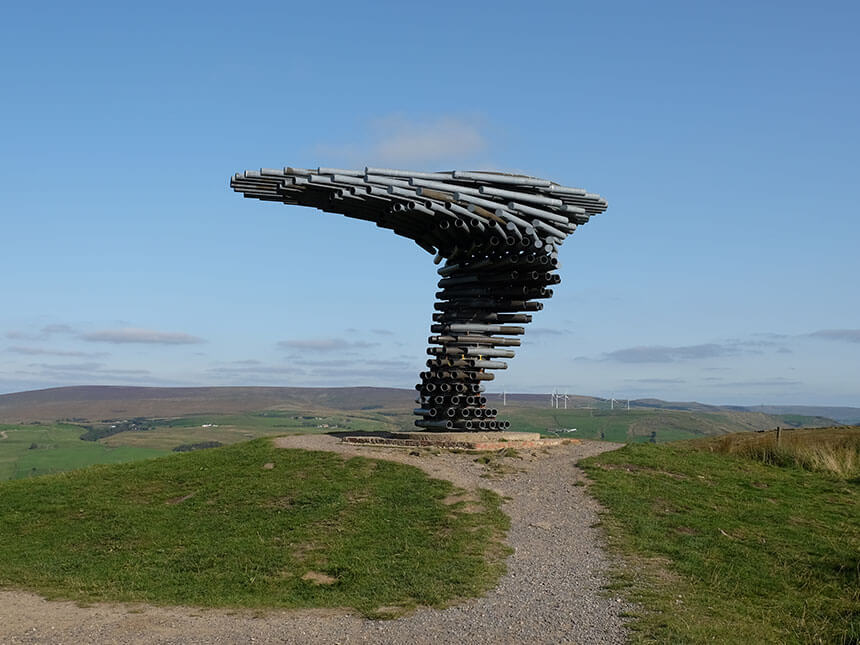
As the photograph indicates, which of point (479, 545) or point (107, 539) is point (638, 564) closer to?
point (479, 545)

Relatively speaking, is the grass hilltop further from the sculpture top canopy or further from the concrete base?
the sculpture top canopy

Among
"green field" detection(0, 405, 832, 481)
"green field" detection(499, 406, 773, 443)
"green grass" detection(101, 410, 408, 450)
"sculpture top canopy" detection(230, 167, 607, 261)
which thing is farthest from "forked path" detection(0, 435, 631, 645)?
"green field" detection(499, 406, 773, 443)

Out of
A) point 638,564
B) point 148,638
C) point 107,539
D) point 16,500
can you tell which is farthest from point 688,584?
point 16,500

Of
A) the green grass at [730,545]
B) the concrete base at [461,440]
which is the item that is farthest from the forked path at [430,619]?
the concrete base at [461,440]

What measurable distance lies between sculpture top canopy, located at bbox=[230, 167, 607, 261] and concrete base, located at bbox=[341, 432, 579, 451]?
540 centimetres

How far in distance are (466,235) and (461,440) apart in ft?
19.2

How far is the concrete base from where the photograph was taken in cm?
2217

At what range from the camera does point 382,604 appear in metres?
11.8

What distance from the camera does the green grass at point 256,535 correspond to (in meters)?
12.8

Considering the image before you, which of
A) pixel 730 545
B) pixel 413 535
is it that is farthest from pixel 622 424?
pixel 413 535

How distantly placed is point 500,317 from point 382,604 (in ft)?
44.8

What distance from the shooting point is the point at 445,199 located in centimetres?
2203

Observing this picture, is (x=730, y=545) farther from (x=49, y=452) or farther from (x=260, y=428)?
(x=260, y=428)

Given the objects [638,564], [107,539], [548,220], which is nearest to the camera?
[638,564]
